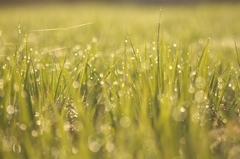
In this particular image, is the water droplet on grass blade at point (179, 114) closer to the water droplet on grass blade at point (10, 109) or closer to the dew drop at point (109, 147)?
the dew drop at point (109, 147)

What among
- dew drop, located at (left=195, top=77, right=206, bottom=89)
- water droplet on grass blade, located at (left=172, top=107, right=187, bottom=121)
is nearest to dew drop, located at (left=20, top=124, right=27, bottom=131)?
water droplet on grass blade, located at (left=172, top=107, right=187, bottom=121)

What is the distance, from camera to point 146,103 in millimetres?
730

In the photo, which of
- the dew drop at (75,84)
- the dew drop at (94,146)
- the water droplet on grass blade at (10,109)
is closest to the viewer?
the dew drop at (94,146)

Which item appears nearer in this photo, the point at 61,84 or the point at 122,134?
the point at 122,134

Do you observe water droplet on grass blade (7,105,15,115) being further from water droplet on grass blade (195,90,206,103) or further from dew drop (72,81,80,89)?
water droplet on grass blade (195,90,206,103)

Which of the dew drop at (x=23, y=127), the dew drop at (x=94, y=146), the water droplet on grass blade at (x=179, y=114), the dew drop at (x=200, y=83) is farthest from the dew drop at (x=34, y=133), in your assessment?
the dew drop at (x=200, y=83)

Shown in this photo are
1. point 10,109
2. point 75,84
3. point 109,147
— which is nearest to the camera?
point 109,147

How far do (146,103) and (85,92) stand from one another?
0.93ft

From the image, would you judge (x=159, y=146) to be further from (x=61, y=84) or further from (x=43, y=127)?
(x=61, y=84)

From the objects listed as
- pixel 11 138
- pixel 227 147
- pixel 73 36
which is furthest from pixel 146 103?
pixel 73 36

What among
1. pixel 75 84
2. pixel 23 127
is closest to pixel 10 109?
pixel 23 127

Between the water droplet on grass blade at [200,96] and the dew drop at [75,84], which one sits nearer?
the water droplet on grass blade at [200,96]

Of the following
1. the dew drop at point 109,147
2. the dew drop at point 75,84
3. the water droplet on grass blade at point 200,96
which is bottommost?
the dew drop at point 109,147

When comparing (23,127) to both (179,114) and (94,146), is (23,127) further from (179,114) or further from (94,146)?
(179,114)
